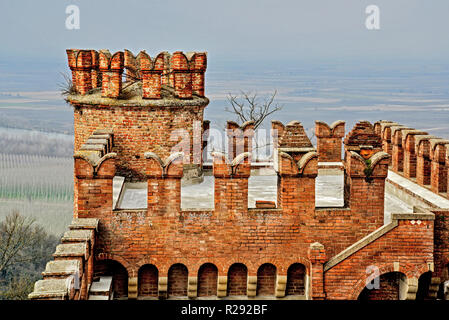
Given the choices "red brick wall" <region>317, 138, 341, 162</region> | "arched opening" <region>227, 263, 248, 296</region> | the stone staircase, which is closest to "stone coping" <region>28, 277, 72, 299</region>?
the stone staircase

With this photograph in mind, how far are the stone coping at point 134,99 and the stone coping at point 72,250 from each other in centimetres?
629

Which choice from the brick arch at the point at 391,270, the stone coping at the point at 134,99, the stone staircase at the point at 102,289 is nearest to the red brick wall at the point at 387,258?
the brick arch at the point at 391,270

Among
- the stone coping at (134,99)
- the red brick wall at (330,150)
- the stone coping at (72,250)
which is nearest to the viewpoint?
the stone coping at (72,250)

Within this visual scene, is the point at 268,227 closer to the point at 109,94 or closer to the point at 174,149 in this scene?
the point at 174,149

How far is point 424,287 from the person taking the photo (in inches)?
669

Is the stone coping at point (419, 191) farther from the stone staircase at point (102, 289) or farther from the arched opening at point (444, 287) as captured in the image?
the stone staircase at point (102, 289)

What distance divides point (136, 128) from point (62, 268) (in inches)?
296

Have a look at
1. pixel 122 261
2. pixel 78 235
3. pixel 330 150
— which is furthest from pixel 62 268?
pixel 330 150

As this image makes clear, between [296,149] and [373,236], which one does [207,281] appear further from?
[373,236]

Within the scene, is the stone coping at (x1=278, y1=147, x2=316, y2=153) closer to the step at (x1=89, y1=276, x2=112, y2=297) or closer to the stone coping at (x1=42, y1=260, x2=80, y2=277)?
the step at (x1=89, y1=276, x2=112, y2=297)

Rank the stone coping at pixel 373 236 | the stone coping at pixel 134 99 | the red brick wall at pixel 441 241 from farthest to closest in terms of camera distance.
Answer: the stone coping at pixel 134 99
the red brick wall at pixel 441 241
the stone coping at pixel 373 236

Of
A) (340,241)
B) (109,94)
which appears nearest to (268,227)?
(340,241)

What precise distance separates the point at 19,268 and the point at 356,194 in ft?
136

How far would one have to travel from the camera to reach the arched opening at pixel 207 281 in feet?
55.5
